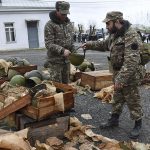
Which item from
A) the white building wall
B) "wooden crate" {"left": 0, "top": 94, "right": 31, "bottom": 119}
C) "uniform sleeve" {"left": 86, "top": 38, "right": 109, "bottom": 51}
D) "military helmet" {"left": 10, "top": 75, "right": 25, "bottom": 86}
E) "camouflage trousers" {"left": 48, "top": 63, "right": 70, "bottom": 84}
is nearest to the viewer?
"wooden crate" {"left": 0, "top": 94, "right": 31, "bottom": 119}

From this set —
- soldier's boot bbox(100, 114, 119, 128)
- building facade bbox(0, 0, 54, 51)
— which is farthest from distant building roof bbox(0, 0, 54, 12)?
soldier's boot bbox(100, 114, 119, 128)

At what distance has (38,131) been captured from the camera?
4.96m

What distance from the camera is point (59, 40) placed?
627 centimetres

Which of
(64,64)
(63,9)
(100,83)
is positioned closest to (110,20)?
(63,9)

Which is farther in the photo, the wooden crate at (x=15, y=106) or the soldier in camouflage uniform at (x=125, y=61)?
the wooden crate at (x=15, y=106)

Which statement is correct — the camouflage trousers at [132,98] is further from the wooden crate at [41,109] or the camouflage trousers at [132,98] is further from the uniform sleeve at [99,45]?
the wooden crate at [41,109]

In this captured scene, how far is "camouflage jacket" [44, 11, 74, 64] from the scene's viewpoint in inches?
240

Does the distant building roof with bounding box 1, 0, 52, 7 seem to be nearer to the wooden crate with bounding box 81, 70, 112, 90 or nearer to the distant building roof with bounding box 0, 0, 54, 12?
the distant building roof with bounding box 0, 0, 54, 12

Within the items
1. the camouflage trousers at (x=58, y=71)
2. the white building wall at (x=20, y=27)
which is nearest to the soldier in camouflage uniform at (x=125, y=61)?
the camouflage trousers at (x=58, y=71)

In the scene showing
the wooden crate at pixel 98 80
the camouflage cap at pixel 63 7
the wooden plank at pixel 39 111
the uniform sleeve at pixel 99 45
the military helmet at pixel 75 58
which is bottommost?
the wooden crate at pixel 98 80

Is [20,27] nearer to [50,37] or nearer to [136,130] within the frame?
[50,37]

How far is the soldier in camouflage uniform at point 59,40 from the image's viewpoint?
5.99 m

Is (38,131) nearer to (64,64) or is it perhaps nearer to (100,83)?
(64,64)

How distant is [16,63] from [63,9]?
3.71 m
